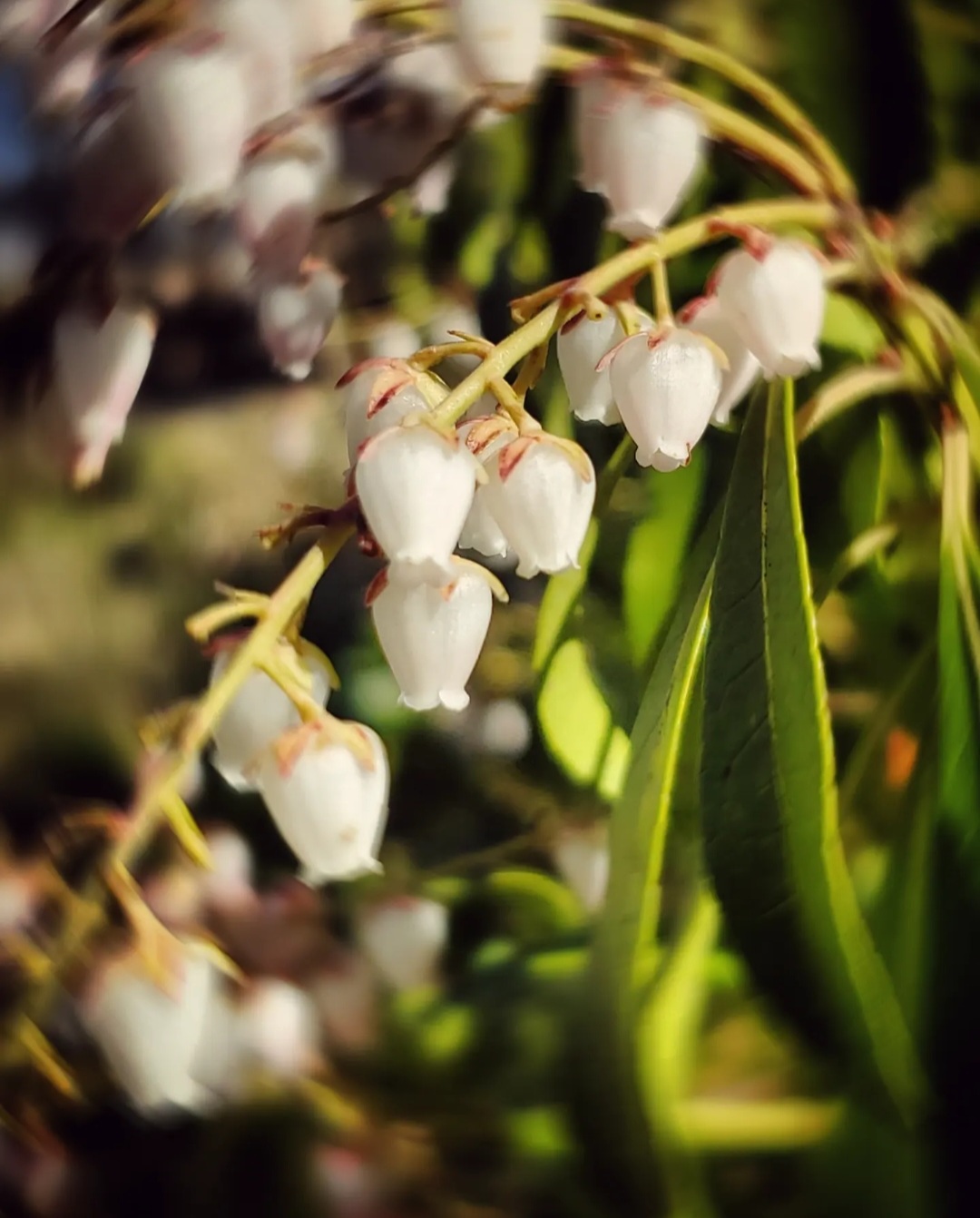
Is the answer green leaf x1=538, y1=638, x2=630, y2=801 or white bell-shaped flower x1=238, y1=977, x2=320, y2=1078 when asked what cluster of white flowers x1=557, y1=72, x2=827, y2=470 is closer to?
green leaf x1=538, y1=638, x2=630, y2=801

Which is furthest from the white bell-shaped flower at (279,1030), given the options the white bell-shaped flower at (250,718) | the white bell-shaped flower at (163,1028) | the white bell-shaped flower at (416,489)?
the white bell-shaped flower at (416,489)

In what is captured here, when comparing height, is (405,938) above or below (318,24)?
below

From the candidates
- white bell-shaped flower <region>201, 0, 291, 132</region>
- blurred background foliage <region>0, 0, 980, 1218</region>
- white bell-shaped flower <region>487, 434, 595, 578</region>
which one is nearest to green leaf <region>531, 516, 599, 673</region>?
blurred background foliage <region>0, 0, 980, 1218</region>

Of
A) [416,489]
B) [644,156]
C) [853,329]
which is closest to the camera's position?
[416,489]

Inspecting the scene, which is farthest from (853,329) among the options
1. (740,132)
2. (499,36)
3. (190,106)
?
(190,106)

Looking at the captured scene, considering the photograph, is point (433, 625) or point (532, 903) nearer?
point (433, 625)

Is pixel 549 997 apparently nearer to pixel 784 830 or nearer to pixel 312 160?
pixel 784 830

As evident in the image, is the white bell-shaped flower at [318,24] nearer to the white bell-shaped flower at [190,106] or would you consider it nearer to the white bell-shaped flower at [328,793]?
the white bell-shaped flower at [190,106]

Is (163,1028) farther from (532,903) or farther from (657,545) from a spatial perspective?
(657,545)

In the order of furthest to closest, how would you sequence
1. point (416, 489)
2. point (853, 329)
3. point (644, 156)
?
1. point (853, 329)
2. point (644, 156)
3. point (416, 489)
